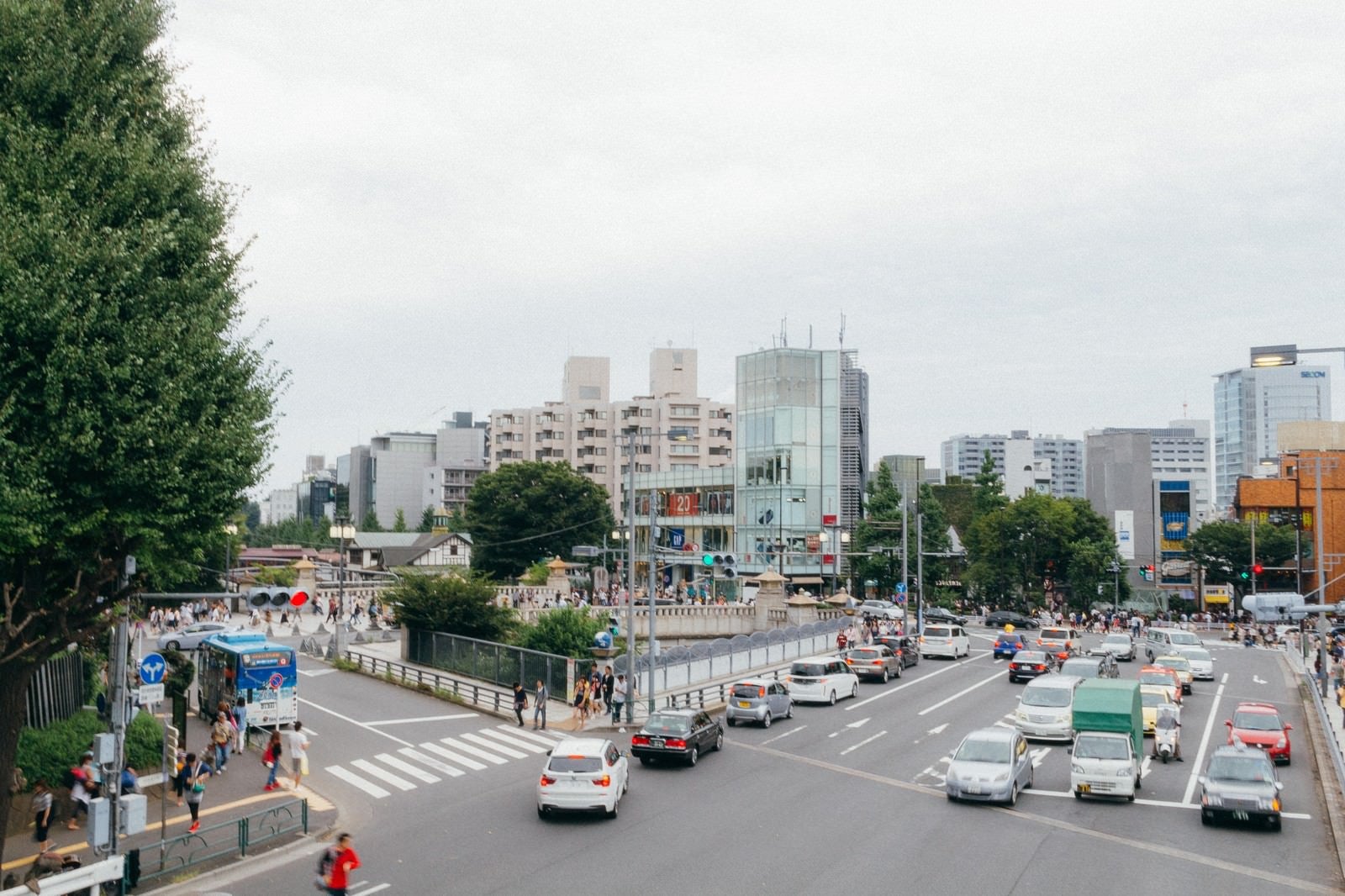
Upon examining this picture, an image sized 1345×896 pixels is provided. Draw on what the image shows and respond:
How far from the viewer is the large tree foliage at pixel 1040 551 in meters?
87.9

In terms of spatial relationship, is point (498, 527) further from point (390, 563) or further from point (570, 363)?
Result: point (570, 363)

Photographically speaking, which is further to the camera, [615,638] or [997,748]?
[615,638]

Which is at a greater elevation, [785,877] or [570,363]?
[570,363]

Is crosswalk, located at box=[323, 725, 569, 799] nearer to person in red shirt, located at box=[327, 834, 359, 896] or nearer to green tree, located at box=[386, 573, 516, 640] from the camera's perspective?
person in red shirt, located at box=[327, 834, 359, 896]

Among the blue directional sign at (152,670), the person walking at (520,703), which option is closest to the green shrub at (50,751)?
the blue directional sign at (152,670)

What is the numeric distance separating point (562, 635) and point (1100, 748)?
27.4 metres

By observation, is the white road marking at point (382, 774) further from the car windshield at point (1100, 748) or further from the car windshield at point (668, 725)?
the car windshield at point (1100, 748)

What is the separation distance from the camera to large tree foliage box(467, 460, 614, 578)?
98.4 meters

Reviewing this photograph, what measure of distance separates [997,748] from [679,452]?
384 feet

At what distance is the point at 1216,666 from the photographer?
190 ft

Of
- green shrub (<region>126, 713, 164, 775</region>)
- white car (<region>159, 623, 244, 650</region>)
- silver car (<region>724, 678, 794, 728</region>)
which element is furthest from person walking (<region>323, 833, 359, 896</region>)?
white car (<region>159, 623, 244, 650</region>)

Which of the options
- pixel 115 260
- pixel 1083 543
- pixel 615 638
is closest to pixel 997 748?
pixel 115 260

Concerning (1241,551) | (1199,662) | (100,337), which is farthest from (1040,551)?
(100,337)

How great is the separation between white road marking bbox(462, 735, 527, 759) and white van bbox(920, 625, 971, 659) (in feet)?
105
